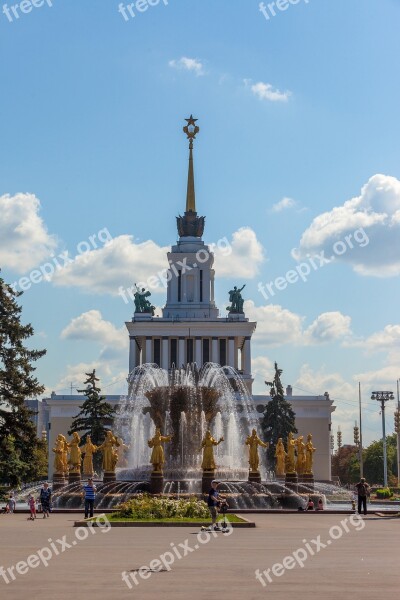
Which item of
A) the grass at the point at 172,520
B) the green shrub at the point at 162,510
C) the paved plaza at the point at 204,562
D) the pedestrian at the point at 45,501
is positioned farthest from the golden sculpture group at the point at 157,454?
Result: the paved plaza at the point at 204,562

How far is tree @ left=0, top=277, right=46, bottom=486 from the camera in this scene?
129 ft

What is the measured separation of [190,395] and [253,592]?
84.6 feet

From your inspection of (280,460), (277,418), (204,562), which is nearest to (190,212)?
(277,418)

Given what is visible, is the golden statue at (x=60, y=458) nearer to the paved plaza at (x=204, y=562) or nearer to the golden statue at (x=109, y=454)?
the golden statue at (x=109, y=454)

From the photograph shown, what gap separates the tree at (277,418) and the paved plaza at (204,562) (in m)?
53.3

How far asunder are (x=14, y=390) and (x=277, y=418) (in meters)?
38.9

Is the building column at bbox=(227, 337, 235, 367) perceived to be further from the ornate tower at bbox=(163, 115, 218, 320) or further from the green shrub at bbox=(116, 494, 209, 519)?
the green shrub at bbox=(116, 494, 209, 519)

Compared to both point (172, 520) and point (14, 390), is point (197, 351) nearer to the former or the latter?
point (14, 390)

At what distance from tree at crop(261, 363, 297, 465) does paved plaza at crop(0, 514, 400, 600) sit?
5334 centimetres

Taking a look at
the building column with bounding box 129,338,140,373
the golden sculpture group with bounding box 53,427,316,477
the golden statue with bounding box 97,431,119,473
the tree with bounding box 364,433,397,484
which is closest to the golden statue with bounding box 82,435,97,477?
the golden sculpture group with bounding box 53,427,316,477

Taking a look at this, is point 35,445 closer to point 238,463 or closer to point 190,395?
point 190,395

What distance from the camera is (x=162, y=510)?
22.4 meters

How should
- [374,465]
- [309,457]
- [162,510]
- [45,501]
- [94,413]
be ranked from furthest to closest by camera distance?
1. [374,465]
2. [94,413]
3. [309,457]
4. [45,501]
5. [162,510]

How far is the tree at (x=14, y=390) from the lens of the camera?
39.2 metres
